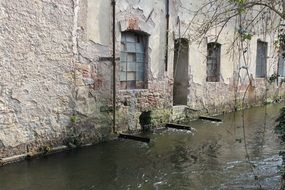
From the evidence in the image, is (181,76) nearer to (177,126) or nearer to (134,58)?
(177,126)

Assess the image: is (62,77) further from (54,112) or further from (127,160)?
(127,160)

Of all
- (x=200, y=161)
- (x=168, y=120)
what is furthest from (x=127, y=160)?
(x=168, y=120)

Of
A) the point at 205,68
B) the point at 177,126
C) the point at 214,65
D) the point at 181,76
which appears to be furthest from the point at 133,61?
the point at 214,65

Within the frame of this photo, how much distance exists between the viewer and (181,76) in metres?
11.0

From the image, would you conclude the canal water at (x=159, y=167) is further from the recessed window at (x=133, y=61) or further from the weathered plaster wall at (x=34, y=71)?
the recessed window at (x=133, y=61)

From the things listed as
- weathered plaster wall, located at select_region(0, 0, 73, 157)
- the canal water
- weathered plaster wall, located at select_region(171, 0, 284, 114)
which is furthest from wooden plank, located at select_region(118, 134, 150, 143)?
weathered plaster wall, located at select_region(171, 0, 284, 114)

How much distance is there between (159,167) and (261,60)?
9.95 m

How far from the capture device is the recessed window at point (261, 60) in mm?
14711

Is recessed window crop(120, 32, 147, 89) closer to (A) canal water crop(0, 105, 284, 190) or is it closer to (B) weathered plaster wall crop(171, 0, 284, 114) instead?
(B) weathered plaster wall crop(171, 0, 284, 114)

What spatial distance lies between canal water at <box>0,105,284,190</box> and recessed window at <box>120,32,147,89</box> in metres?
1.34

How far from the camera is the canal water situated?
5.32 m

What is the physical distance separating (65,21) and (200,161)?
3296mm

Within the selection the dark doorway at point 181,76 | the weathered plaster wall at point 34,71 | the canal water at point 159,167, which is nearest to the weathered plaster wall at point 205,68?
the dark doorway at point 181,76

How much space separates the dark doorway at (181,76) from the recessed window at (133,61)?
1692 mm
